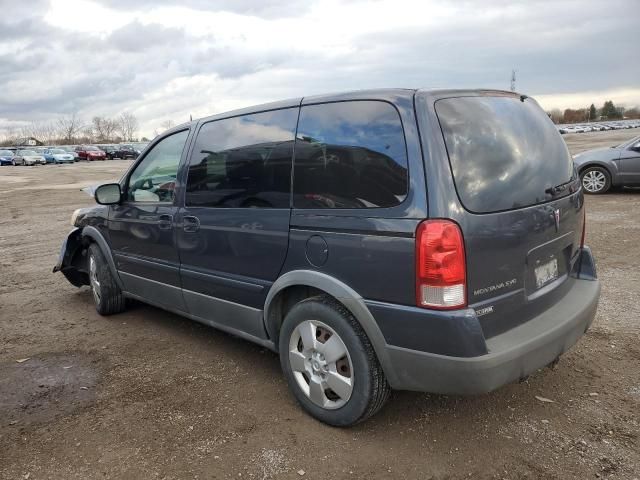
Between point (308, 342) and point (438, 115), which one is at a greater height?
point (438, 115)

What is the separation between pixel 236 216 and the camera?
3.53 meters

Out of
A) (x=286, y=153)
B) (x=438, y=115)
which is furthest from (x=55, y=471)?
(x=438, y=115)

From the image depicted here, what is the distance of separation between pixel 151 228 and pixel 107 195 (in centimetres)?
64

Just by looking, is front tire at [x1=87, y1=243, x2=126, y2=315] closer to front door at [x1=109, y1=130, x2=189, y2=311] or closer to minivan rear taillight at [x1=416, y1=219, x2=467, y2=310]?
front door at [x1=109, y1=130, x2=189, y2=311]

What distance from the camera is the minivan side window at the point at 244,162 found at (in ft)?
10.8

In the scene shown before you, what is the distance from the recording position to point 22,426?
10.8ft

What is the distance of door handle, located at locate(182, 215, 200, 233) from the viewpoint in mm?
3854

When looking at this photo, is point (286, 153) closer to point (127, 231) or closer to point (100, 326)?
point (127, 231)

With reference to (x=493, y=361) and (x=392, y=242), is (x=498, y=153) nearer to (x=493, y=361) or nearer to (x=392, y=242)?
(x=392, y=242)

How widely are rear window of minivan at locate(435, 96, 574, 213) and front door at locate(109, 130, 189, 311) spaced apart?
227 cm

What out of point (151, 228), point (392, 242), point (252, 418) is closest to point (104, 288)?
point (151, 228)

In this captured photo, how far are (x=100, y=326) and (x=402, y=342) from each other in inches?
135

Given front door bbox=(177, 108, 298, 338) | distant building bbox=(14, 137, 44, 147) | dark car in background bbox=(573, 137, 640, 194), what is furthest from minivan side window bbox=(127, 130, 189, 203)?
distant building bbox=(14, 137, 44, 147)

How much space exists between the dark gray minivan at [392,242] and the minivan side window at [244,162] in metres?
0.01
